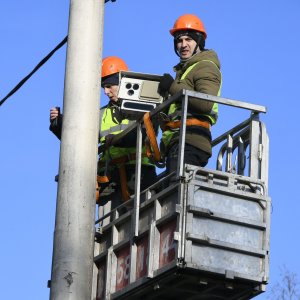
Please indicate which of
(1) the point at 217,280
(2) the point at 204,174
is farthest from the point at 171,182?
(1) the point at 217,280

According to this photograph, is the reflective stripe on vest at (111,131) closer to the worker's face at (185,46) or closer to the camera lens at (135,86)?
the camera lens at (135,86)

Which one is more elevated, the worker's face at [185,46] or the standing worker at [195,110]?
the worker's face at [185,46]

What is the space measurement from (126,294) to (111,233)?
3.06 ft

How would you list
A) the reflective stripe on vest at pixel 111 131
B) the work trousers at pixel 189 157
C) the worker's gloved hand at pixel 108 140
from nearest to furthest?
the work trousers at pixel 189 157, the worker's gloved hand at pixel 108 140, the reflective stripe on vest at pixel 111 131

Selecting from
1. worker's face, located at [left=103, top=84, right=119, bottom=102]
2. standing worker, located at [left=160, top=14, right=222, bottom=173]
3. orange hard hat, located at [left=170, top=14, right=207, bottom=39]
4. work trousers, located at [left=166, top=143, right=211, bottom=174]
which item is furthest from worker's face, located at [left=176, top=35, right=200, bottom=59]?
worker's face, located at [left=103, top=84, right=119, bottom=102]

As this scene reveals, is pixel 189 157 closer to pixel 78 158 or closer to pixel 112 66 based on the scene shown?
pixel 78 158

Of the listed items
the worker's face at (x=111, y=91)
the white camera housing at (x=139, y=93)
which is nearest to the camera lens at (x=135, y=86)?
the white camera housing at (x=139, y=93)

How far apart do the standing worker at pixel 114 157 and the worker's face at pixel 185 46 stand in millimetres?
875

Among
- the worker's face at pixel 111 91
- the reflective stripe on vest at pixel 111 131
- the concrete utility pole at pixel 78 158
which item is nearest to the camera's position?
the concrete utility pole at pixel 78 158

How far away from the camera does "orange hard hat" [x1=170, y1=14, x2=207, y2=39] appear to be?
12.5 m

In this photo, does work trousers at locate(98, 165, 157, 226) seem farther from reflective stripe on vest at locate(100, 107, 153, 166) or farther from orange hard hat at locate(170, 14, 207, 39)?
orange hard hat at locate(170, 14, 207, 39)

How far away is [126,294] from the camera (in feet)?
37.0

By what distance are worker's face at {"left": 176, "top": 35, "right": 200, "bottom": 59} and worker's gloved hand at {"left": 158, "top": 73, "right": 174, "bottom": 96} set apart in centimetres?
25

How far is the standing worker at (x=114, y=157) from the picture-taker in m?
13.0
